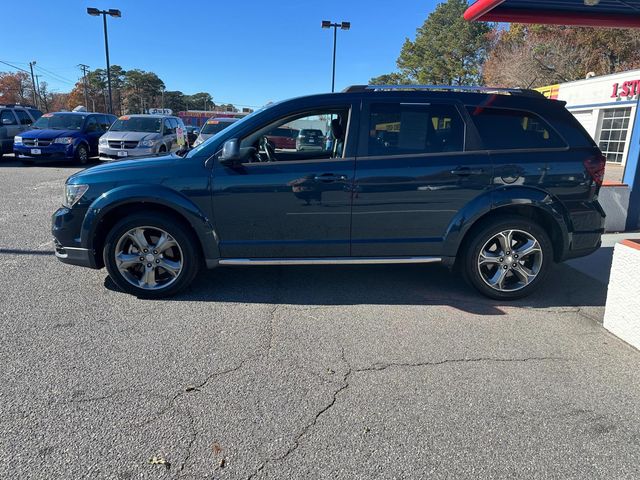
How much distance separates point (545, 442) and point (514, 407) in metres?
0.31

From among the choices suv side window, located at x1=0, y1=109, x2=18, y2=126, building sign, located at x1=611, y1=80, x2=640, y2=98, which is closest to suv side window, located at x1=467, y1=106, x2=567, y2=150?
suv side window, located at x1=0, y1=109, x2=18, y2=126

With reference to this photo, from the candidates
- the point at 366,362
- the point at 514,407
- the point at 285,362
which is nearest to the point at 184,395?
the point at 285,362

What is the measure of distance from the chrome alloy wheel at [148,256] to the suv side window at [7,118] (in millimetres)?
15889

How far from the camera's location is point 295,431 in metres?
2.45

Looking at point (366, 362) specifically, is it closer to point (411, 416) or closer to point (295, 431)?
point (411, 416)

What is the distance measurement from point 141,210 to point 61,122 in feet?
47.3

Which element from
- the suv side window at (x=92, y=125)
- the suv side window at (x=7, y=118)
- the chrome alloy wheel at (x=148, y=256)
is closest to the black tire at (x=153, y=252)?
the chrome alloy wheel at (x=148, y=256)

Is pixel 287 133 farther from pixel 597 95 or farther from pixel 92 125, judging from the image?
pixel 597 95

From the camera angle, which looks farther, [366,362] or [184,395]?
[366,362]

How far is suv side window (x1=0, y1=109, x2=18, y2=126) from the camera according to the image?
16.1 meters

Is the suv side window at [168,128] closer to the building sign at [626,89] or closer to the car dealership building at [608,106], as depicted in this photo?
the car dealership building at [608,106]

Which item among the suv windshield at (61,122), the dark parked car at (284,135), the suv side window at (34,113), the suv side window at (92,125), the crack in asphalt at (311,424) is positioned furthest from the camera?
the suv side window at (34,113)

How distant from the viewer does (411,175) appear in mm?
4082

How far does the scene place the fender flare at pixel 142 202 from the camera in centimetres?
399
